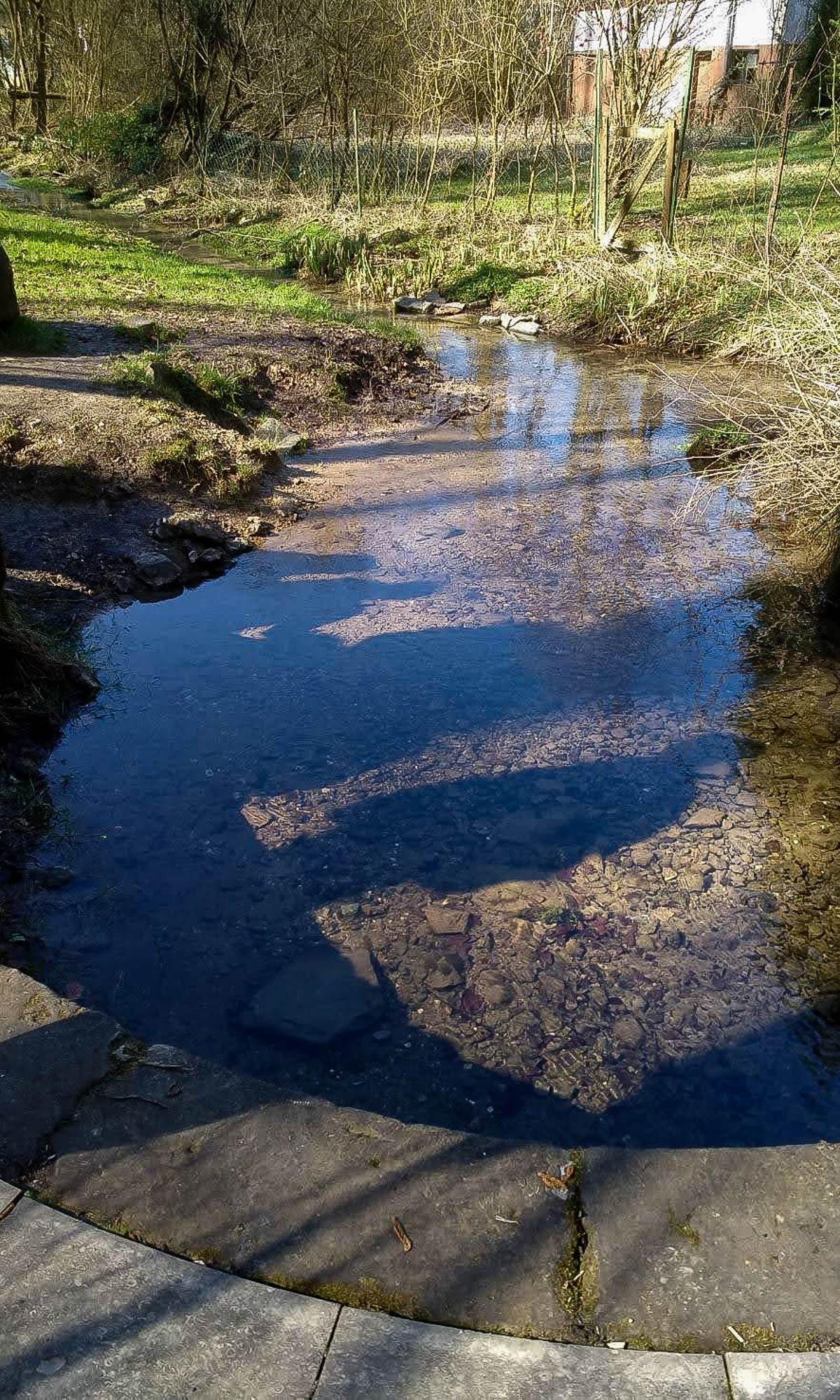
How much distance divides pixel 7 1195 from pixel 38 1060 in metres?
0.35

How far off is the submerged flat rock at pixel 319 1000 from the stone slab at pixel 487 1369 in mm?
1253

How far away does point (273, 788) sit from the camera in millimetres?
4246

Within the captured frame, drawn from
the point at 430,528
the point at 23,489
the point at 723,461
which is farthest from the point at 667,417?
the point at 23,489

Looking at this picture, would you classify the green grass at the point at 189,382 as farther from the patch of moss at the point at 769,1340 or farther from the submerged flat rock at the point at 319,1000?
the patch of moss at the point at 769,1340

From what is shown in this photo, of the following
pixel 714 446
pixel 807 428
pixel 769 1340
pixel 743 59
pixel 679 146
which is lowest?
pixel 769 1340

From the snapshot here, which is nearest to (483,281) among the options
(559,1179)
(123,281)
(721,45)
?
(123,281)

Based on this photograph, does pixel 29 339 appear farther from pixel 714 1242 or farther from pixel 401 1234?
pixel 714 1242

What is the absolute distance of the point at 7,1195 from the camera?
81.9 inches

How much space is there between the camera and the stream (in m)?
3.01

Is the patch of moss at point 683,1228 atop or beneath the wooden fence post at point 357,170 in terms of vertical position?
beneath

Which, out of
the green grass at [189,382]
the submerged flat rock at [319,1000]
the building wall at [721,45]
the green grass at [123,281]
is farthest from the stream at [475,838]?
the building wall at [721,45]

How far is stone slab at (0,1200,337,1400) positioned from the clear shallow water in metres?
0.52

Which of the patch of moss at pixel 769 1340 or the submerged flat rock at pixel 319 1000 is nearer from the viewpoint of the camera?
the patch of moss at pixel 769 1340

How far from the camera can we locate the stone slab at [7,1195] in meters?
2.06
